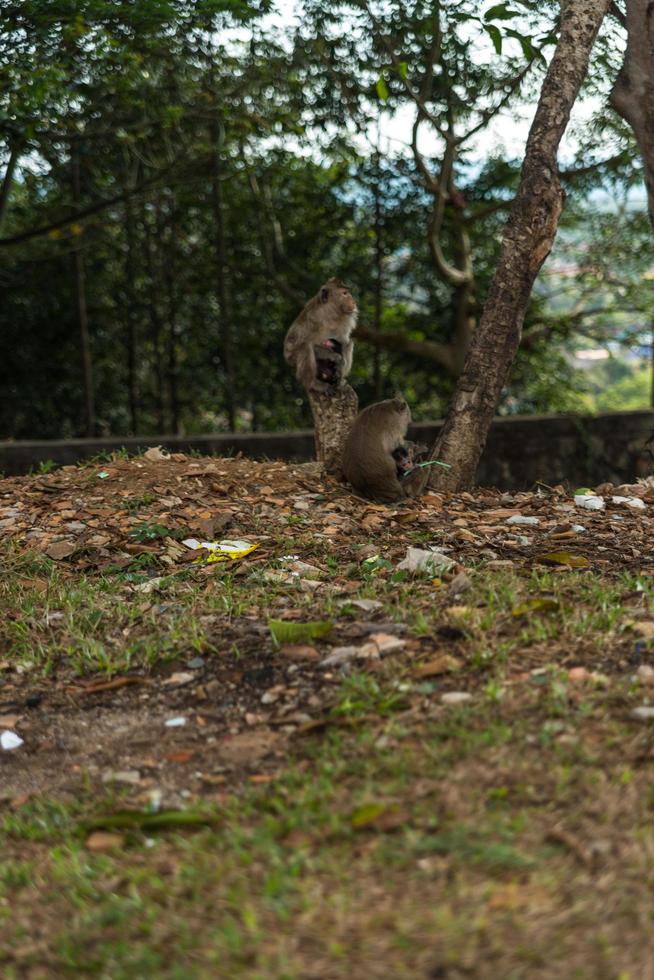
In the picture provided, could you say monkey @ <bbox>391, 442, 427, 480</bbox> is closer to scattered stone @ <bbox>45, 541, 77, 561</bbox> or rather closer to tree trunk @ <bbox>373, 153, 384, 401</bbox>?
scattered stone @ <bbox>45, 541, 77, 561</bbox>

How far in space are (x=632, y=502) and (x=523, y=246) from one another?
155cm

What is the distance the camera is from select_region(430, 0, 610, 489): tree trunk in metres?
5.59

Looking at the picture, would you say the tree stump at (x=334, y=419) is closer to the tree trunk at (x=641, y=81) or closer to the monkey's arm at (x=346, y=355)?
the monkey's arm at (x=346, y=355)

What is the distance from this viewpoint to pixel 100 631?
4.17m

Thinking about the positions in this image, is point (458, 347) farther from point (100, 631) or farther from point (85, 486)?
point (100, 631)

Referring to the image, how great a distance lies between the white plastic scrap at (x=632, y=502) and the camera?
5867 millimetres

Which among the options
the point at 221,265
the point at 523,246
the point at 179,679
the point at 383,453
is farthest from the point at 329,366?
the point at 221,265

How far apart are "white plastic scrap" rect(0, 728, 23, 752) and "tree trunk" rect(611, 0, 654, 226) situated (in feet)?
12.8

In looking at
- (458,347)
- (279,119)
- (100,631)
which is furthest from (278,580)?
(458,347)

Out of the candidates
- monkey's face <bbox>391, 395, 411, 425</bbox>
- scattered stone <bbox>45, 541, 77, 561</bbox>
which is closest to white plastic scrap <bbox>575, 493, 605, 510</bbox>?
monkey's face <bbox>391, 395, 411, 425</bbox>

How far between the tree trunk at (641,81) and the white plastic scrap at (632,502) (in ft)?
5.03

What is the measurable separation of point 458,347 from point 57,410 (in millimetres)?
4843

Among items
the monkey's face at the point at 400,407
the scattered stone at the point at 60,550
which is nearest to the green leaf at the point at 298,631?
the scattered stone at the point at 60,550

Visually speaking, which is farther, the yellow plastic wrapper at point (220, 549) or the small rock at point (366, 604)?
the yellow plastic wrapper at point (220, 549)
